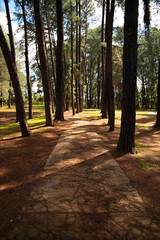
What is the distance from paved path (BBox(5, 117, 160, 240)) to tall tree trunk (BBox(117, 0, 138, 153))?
5.21 ft

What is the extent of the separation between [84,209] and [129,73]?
177 inches

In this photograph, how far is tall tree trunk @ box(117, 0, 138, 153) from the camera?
4688mm

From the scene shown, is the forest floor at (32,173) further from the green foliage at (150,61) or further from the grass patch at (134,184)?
the green foliage at (150,61)

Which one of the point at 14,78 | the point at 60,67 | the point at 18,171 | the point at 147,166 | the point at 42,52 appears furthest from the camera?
the point at 60,67

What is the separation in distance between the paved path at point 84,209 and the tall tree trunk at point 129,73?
1.59 metres

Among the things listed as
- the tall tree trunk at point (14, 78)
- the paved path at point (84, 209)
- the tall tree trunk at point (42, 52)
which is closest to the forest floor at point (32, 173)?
the paved path at point (84, 209)

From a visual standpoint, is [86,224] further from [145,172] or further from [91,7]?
[91,7]

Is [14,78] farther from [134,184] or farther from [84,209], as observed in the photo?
[134,184]

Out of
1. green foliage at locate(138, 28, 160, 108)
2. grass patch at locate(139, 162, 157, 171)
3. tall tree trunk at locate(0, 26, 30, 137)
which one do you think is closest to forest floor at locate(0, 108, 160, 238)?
grass patch at locate(139, 162, 157, 171)

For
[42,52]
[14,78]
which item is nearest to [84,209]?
[14,78]

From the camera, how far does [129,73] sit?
488 cm

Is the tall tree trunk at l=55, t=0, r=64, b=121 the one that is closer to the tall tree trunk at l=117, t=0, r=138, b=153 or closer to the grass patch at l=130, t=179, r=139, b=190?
the tall tree trunk at l=117, t=0, r=138, b=153

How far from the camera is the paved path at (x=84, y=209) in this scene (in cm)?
200

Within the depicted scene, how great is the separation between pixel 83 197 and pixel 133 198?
1.05 m
